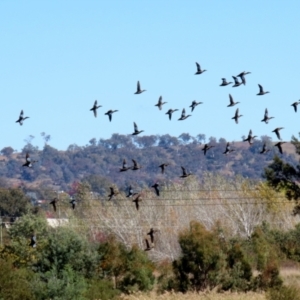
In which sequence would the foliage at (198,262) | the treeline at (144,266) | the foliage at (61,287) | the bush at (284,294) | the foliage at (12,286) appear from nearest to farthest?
the bush at (284,294) → the foliage at (12,286) → the foliage at (61,287) → the treeline at (144,266) → the foliage at (198,262)

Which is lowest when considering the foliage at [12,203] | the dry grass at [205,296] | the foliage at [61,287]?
the dry grass at [205,296]

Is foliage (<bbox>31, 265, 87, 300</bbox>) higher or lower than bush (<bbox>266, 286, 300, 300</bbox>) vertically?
higher

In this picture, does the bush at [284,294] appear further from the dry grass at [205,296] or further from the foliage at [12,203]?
the foliage at [12,203]

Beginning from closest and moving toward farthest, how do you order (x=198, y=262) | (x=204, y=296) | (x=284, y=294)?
(x=284, y=294), (x=204, y=296), (x=198, y=262)

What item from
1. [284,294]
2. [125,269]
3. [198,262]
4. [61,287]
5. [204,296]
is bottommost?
[204,296]

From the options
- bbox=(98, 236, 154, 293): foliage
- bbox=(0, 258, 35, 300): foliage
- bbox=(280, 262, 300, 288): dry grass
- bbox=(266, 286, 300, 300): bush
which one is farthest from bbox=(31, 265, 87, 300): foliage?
bbox=(280, 262, 300, 288): dry grass

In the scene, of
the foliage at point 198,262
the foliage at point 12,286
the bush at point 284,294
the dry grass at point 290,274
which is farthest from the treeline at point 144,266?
the bush at point 284,294

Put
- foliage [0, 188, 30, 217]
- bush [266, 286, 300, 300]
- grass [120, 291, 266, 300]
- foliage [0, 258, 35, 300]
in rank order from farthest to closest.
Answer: foliage [0, 188, 30, 217] → grass [120, 291, 266, 300] → foliage [0, 258, 35, 300] → bush [266, 286, 300, 300]

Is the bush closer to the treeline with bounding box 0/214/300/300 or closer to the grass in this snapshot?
the grass

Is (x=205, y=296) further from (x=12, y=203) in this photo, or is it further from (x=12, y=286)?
(x=12, y=203)

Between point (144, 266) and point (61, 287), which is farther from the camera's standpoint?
point (144, 266)

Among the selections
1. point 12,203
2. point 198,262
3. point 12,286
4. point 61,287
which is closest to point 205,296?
point 198,262

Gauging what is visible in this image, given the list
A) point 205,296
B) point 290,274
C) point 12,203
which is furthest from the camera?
point 12,203

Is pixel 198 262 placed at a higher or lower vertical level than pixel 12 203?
lower
